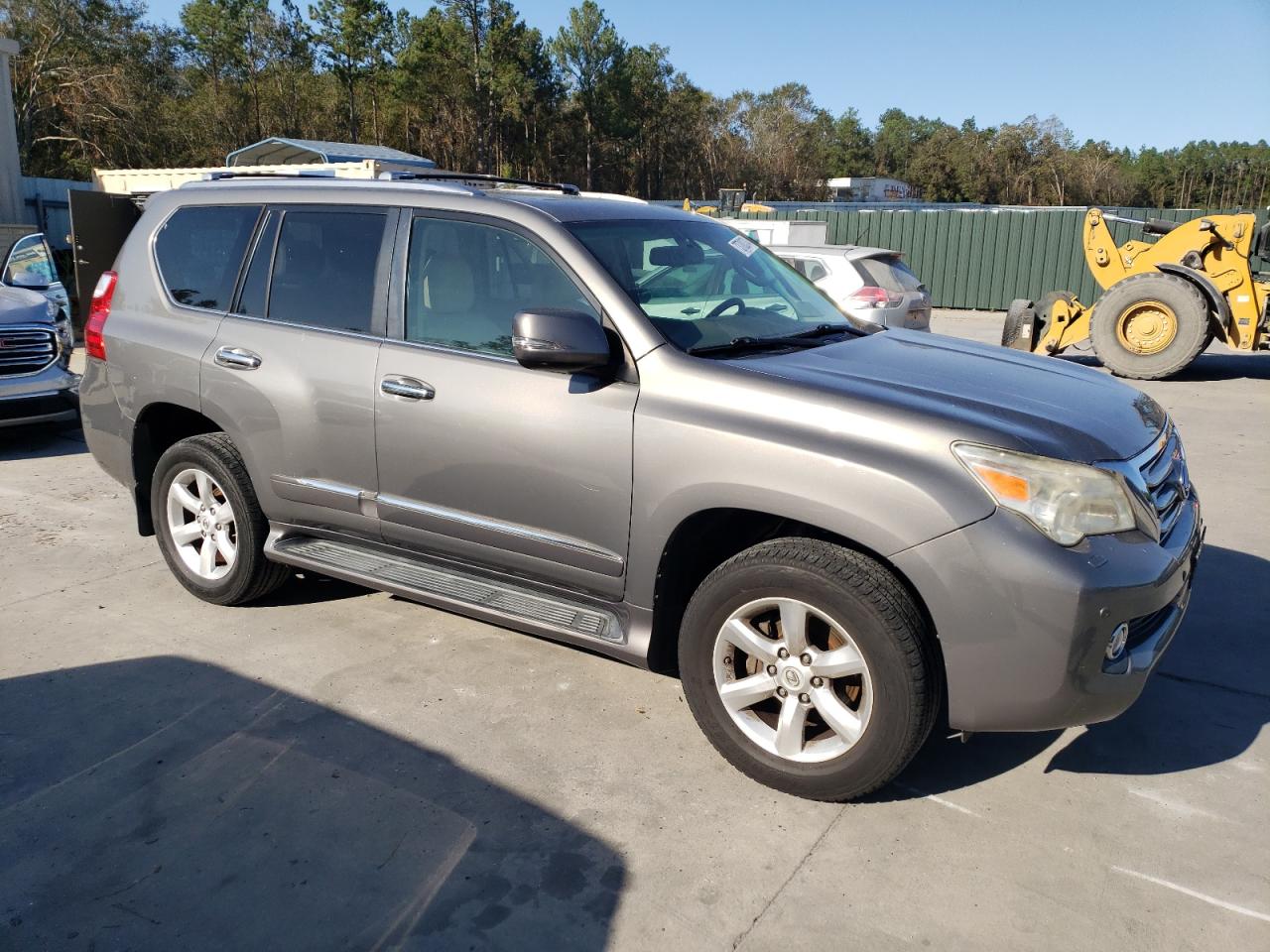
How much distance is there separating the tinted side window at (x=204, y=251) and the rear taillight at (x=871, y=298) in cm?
692

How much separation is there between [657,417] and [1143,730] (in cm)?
214

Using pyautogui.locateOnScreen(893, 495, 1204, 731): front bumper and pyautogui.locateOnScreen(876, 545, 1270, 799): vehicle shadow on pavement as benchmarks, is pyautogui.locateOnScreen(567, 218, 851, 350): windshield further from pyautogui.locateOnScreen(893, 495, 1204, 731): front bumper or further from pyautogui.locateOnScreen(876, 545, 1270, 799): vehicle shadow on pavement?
pyautogui.locateOnScreen(876, 545, 1270, 799): vehicle shadow on pavement

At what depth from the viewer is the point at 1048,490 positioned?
289 centimetres

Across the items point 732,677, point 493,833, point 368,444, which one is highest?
point 368,444

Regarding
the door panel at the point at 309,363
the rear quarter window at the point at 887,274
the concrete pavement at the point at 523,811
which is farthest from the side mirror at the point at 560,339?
the rear quarter window at the point at 887,274

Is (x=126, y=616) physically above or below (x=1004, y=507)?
below

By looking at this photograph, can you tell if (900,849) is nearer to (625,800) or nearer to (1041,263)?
(625,800)

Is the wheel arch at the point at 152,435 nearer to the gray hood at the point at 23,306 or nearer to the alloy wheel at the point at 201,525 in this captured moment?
the alloy wheel at the point at 201,525

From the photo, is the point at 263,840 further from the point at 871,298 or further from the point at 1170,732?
the point at 871,298

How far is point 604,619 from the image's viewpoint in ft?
11.9

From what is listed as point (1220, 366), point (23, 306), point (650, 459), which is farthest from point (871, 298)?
point (23, 306)

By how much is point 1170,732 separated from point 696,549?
1885 millimetres

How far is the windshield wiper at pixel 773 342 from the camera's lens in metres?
3.54

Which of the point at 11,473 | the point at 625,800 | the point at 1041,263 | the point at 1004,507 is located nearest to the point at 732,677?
the point at 625,800
